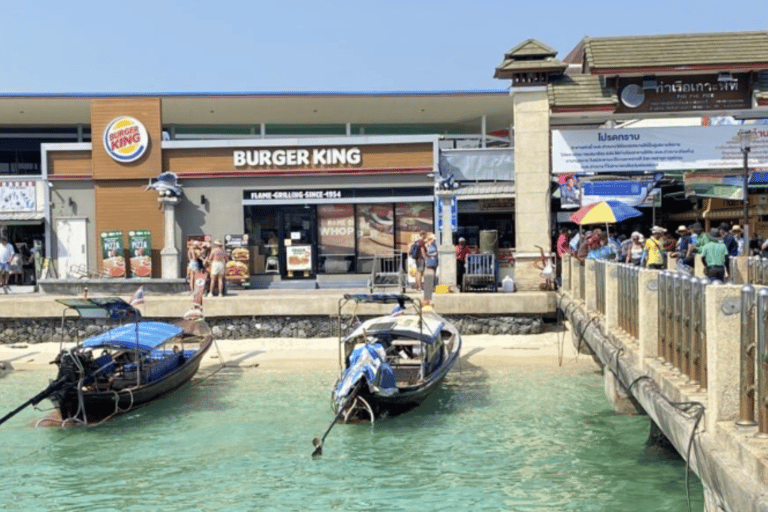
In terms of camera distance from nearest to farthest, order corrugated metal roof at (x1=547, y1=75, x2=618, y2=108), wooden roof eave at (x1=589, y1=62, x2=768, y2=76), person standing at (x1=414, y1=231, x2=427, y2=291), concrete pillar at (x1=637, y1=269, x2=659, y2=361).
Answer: concrete pillar at (x1=637, y1=269, x2=659, y2=361)
wooden roof eave at (x1=589, y1=62, x2=768, y2=76)
corrugated metal roof at (x1=547, y1=75, x2=618, y2=108)
person standing at (x1=414, y1=231, x2=427, y2=291)

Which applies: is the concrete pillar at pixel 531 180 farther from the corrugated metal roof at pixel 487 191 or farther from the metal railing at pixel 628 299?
the metal railing at pixel 628 299

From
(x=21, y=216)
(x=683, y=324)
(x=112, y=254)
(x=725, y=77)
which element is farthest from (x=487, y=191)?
(x=683, y=324)

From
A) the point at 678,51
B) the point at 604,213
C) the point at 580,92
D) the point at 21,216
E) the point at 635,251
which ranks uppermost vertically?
the point at 678,51

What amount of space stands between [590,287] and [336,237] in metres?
12.4

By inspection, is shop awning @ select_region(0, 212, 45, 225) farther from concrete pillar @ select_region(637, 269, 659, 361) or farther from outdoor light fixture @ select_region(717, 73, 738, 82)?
concrete pillar @ select_region(637, 269, 659, 361)

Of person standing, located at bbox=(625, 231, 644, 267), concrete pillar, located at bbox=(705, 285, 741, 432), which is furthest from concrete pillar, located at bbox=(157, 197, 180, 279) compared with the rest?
concrete pillar, located at bbox=(705, 285, 741, 432)

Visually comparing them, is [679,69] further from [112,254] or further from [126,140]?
[112,254]

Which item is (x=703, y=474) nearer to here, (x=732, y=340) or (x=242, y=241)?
(x=732, y=340)

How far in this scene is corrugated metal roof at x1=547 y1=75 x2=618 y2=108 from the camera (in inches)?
982

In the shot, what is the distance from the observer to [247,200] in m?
29.2

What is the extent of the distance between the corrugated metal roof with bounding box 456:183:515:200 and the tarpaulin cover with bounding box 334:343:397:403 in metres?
13.6

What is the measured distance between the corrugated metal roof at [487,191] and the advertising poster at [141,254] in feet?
32.2

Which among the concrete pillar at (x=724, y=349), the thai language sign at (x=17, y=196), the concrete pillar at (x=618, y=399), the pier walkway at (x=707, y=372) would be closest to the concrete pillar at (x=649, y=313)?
the pier walkway at (x=707, y=372)

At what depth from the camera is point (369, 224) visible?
29.0 metres
